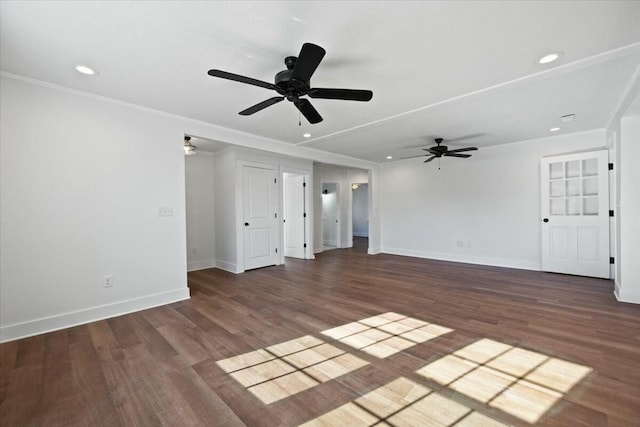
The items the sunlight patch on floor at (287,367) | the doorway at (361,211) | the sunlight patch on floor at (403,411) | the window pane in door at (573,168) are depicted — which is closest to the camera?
the sunlight patch on floor at (403,411)

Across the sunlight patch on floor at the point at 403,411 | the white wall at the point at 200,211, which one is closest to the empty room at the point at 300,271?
the sunlight patch on floor at the point at 403,411

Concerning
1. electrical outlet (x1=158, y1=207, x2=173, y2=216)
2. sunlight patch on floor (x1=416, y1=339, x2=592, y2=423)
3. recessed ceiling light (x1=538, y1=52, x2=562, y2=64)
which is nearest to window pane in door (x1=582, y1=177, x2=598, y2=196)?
recessed ceiling light (x1=538, y1=52, x2=562, y2=64)

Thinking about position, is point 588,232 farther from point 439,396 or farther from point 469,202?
point 439,396

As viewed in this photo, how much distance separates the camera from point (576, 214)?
4.82 m

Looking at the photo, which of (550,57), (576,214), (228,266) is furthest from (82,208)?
(576,214)

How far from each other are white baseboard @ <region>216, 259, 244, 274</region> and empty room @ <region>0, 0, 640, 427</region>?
169 mm

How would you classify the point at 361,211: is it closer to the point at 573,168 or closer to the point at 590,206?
the point at 573,168

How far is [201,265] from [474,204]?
240 inches

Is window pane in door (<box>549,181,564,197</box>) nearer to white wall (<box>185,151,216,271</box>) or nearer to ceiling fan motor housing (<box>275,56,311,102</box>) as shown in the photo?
ceiling fan motor housing (<box>275,56,311,102</box>)

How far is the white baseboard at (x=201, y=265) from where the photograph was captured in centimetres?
552

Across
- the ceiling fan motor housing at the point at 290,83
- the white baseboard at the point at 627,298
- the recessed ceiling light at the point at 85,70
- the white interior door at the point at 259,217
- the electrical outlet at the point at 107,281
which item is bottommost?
the white baseboard at the point at 627,298

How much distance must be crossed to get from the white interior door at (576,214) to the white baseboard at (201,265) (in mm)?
6598

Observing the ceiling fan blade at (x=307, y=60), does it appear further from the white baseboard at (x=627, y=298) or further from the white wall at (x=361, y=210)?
the white wall at (x=361, y=210)

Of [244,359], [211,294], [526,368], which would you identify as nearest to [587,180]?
[526,368]
